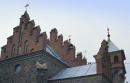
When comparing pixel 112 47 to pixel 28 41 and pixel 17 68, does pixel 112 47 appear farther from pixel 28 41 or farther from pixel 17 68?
pixel 17 68

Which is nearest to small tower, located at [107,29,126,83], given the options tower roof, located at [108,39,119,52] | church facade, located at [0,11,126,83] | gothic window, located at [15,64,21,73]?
tower roof, located at [108,39,119,52]

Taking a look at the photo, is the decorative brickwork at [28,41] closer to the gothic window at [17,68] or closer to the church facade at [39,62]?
the church facade at [39,62]

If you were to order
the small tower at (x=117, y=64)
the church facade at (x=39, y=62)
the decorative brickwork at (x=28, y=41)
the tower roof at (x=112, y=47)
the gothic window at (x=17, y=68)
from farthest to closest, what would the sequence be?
the tower roof at (x=112, y=47)
the small tower at (x=117, y=64)
the decorative brickwork at (x=28, y=41)
the gothic window at (x=17, y=68)
the church facade at (x=39, y=62)

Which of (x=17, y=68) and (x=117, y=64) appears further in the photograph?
(x=117, y=64)

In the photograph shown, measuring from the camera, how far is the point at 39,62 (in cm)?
3447

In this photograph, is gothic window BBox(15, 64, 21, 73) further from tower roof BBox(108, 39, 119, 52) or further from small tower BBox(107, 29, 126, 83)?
tower roof BBox(108, 39, 119, 52)

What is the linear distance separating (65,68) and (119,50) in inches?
398

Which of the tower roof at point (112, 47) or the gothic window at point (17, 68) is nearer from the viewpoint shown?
the gothic window at point (17, 68)

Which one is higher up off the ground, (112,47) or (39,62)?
(112,47)

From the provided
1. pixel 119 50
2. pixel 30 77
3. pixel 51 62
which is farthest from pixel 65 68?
pixel 119 50

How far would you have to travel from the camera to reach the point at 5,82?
3634 cm

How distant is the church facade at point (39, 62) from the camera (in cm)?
3394

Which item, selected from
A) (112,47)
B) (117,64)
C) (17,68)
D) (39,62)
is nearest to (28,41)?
(17,68)

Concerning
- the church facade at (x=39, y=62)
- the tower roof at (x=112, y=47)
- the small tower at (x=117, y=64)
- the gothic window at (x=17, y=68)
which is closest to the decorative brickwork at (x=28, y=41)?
the church facade at (x=39, y=62)
